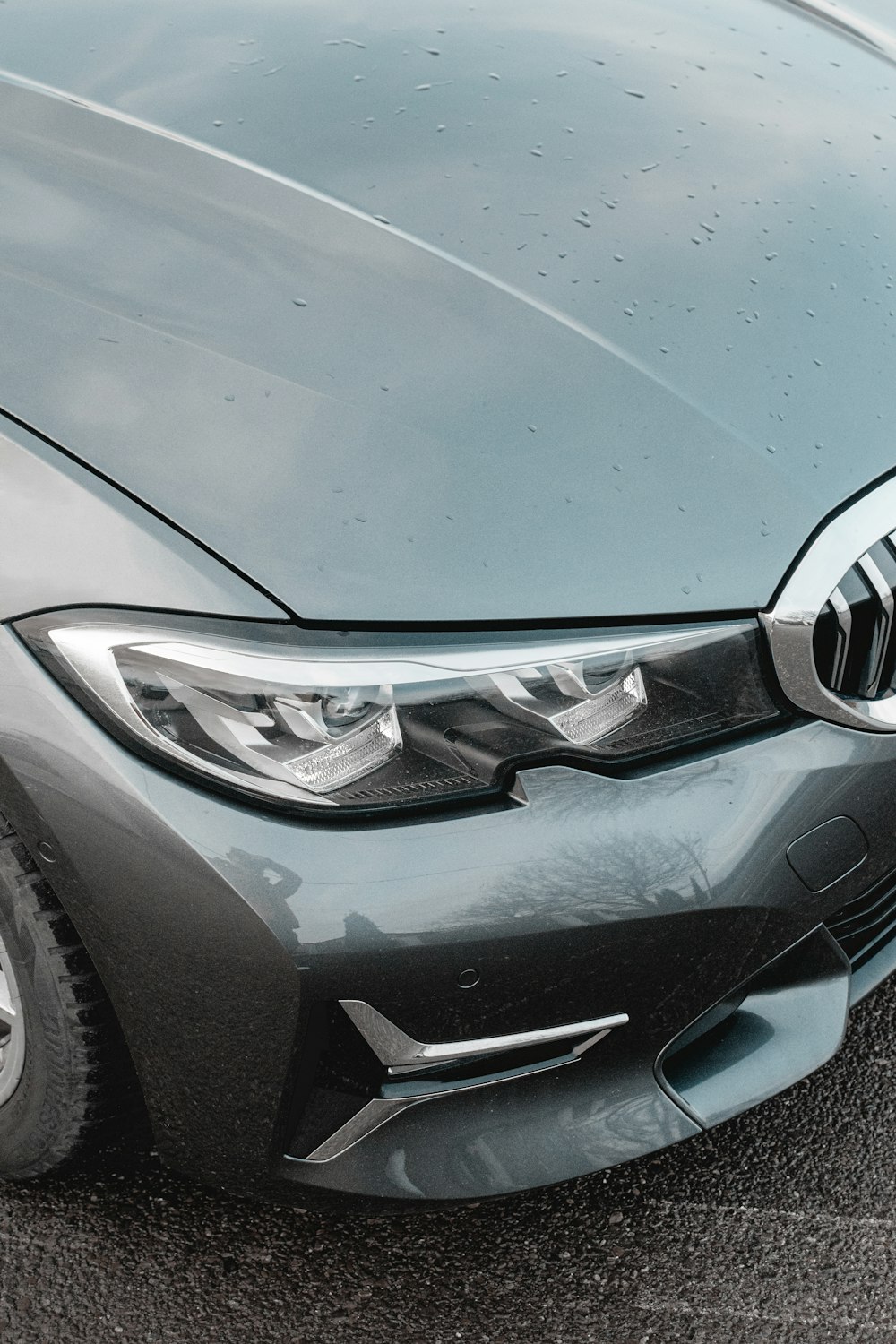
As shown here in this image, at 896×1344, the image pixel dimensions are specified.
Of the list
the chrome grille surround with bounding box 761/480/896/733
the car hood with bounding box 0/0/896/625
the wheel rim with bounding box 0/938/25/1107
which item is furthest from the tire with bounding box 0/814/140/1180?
the chrome grille surround with bounding box 761/480/896/733

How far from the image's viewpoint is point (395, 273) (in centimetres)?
164

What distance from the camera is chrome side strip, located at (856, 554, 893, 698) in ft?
4.89

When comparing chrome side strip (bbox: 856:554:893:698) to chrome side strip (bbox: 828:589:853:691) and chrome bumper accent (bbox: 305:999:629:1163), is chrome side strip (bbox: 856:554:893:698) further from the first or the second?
chrome bumper accent (bbox: 305:999:629:1163)

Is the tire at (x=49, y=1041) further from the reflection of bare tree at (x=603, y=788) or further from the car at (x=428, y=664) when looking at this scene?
the reflection of bare tree at (x=603, y=788)

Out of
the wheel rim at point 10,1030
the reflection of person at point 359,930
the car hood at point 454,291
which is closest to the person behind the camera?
the reflection of person at point 359,930

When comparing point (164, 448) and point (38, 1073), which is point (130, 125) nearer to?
point (164, 448)

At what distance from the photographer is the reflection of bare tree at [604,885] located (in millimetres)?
1321

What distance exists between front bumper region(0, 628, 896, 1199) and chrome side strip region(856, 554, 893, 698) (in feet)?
0.27

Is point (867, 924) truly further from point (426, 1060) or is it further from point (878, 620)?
point (426, 1060)

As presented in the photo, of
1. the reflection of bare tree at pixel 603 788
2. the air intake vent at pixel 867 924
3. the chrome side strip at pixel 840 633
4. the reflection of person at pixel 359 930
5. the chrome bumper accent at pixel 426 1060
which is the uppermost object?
the chrome side strip at pixel 840 633

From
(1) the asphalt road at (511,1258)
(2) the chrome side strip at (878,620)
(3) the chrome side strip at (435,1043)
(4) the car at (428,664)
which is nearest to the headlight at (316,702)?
(4) the car at (428,664)

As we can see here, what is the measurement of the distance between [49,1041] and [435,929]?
1.87 feet

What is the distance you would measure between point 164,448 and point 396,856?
532mm

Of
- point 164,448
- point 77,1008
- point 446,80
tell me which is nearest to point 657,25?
point 446,80
